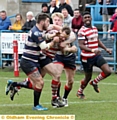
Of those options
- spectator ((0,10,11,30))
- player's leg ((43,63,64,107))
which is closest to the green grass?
player's leg ((43,63,64,107))

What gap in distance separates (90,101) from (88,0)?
44.6 ft

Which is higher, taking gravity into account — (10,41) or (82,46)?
(82,46)

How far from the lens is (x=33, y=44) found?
Answer: 11680mm

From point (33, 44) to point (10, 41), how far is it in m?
9.12

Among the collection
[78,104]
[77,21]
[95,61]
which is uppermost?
[77,21]

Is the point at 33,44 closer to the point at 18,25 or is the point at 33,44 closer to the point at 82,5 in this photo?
the point at 18,25

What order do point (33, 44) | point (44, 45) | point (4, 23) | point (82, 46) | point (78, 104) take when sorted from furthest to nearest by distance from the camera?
point (4, 23) → point (82, 46) → point (78, 104) → point (33, 44) → point (44, 45)

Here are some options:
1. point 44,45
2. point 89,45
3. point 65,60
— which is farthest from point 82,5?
point 44,45

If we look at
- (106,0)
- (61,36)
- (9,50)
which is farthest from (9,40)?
(61,36)

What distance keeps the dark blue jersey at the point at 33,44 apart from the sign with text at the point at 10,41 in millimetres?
8766

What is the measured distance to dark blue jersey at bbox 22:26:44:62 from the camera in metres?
11.5

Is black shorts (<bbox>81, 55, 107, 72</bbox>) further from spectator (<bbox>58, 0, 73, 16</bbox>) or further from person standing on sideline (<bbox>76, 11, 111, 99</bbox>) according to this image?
spectator (<bbox>58, 0, 73, 16</bbox>)

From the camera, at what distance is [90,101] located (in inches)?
524

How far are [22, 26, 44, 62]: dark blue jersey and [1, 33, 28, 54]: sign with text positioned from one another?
8.77 meters
